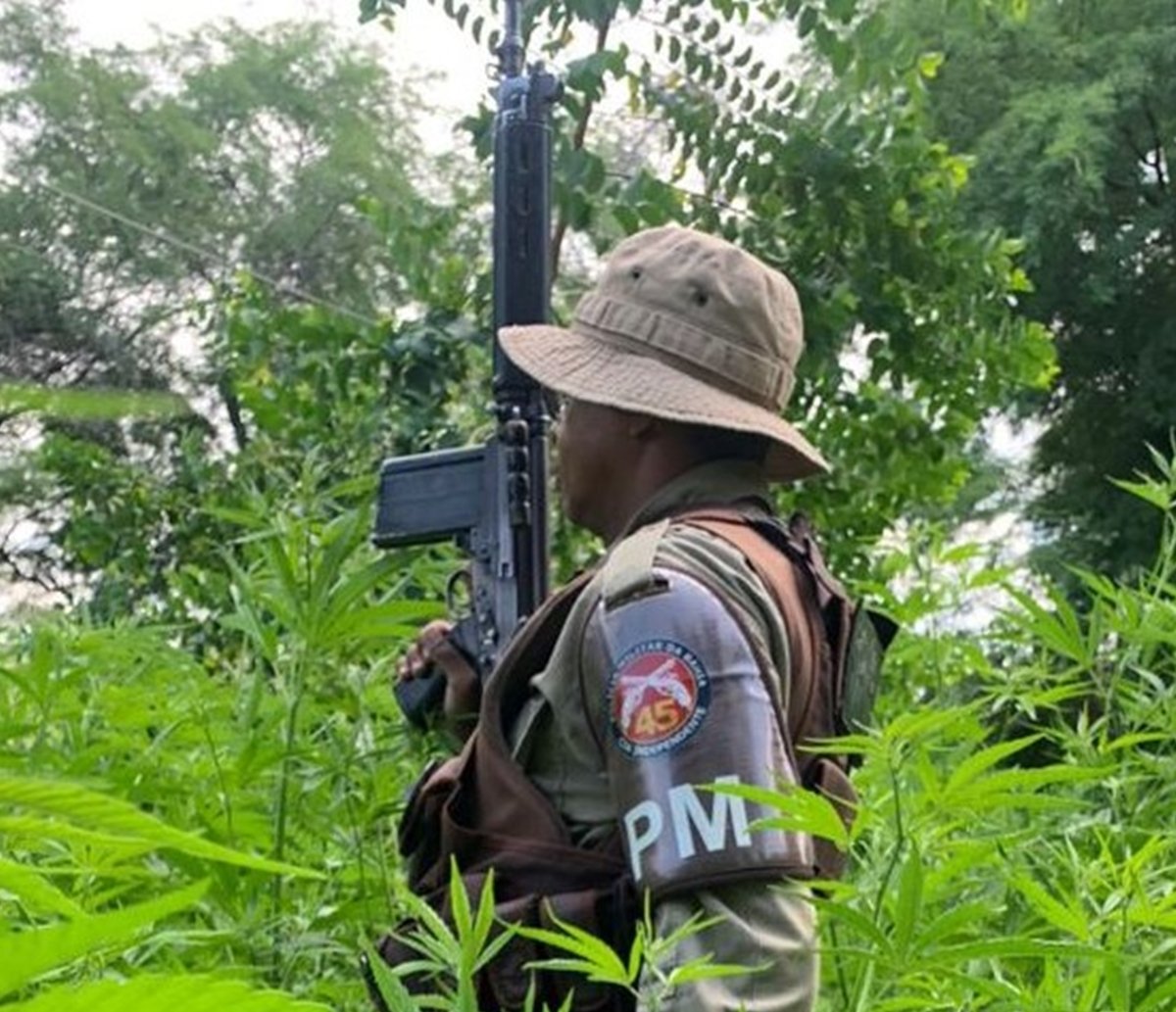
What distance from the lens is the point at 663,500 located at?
70.6 inches

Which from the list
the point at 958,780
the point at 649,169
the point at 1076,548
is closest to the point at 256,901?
the point at 958,780

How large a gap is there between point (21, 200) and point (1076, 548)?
11.8 m

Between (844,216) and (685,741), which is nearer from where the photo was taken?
(685,741)

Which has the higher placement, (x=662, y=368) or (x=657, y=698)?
(x=662, y=368)

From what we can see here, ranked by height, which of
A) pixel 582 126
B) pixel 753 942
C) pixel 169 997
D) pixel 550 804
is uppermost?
pixel 582 126

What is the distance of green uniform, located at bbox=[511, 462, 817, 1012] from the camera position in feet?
4.71

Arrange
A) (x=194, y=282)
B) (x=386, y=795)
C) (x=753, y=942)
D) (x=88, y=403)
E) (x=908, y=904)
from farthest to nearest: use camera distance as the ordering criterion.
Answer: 1. (x=194, y=282)
2. (x=386, y=795)
3. (x=753, y=942)
4. (x=908, y=904)
5. (x=88, y=403)

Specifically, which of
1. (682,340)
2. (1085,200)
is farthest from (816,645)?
(1085,200)

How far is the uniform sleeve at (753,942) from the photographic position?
1.43m

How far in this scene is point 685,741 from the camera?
1.48m

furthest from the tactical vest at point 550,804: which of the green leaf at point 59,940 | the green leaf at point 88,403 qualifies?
the green leaf at point 59,940

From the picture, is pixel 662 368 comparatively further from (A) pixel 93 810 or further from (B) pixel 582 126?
(B) pixel 582 126

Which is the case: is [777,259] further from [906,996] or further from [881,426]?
[906,996]

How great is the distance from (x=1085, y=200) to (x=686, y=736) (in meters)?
11.3
